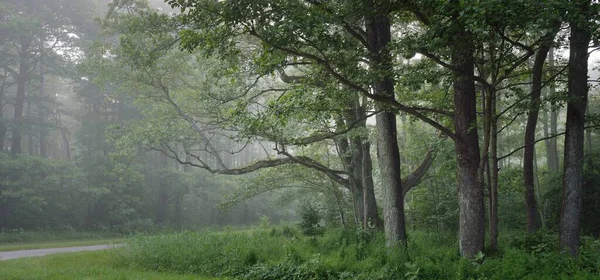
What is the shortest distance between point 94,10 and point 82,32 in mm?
1830

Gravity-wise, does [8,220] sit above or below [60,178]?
below

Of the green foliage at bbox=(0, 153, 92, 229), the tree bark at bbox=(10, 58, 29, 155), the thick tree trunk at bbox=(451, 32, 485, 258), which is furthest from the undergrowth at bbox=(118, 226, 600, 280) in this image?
the tree bark at bbox=(10, 58, 29, 155)

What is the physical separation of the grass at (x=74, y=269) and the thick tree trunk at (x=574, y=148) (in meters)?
7.31

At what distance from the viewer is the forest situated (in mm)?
7750

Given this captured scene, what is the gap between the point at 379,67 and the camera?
338 inches

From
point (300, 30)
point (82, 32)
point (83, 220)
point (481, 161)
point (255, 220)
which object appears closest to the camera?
point (300, 30)

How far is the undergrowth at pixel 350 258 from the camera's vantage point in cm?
706

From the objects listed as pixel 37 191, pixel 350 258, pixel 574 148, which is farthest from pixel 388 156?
pixel 37 191

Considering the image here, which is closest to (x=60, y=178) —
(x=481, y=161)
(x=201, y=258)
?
(x=201, y=258)

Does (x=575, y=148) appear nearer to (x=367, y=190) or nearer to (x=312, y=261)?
(x=312, y=261)

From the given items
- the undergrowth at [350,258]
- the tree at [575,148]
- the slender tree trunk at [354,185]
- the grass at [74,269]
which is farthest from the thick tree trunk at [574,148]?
the slender tree trunk at [354,185]

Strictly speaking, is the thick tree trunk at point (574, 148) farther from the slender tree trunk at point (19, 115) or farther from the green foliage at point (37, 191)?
the slender tree trunk at point (19, 115)

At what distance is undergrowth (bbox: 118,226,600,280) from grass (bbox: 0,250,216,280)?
0.65 meters

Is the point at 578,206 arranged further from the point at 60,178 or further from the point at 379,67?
the point at 60,178
